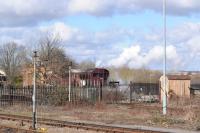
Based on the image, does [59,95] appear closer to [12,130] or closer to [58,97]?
[58,97]

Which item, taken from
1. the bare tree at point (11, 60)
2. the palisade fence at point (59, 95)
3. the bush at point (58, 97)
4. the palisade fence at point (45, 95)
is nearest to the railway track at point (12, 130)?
the bush at point (58, 97)

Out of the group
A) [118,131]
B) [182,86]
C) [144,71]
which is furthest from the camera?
[144,71]

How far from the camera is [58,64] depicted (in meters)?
68.9

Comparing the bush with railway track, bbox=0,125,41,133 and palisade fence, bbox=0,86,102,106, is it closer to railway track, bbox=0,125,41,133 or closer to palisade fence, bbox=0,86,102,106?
palisade fence, bbox=0,86,102,106

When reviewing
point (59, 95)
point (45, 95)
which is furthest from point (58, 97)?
point (45, 95)

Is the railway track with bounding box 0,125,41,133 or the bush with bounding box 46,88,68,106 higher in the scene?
the bush with bounding box 46,88,68,106

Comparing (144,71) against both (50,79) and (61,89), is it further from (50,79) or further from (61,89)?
(61,89)

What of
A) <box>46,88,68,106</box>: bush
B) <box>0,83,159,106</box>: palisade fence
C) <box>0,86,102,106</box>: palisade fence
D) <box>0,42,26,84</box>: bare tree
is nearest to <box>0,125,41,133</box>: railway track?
<box>46,88,68,106</box>: bush

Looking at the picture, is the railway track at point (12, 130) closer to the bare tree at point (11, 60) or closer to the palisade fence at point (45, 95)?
the palisade fence at point (45, 95)

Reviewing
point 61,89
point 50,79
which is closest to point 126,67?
point 50,79

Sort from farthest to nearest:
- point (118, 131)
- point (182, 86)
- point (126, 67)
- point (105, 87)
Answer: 1. point (126, 67)
2. point (182, 86)
3. point (105, 87)
4. point (118, 131)

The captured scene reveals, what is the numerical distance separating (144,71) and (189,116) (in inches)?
4509

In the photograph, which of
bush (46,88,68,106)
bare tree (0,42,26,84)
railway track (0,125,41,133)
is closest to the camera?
railway track (0,125,41,133)

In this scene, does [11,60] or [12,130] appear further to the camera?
[11,60]
